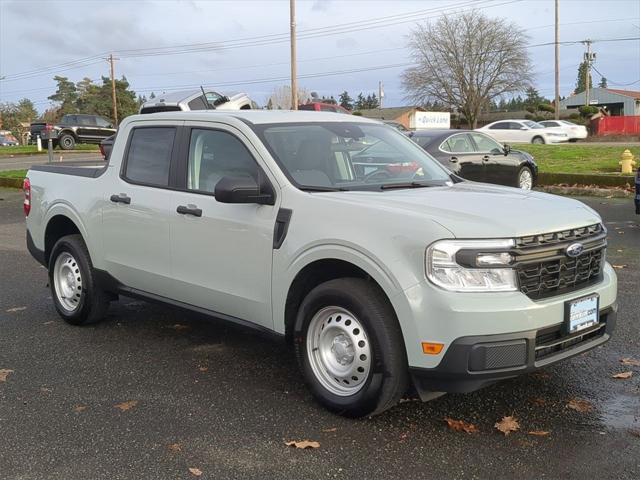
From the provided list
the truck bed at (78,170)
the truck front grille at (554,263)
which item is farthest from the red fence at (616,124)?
the truck front grille at (554,263)

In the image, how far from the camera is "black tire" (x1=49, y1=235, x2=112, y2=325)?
5785 millimetres

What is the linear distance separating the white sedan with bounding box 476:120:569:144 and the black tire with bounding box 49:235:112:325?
29986 millimetres

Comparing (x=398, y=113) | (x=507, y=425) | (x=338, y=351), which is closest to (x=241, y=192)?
(x=338, y=351)

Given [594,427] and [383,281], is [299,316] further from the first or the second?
[594,427]

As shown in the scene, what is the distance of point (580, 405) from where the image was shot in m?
4.12

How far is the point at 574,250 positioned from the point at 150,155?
3163mm

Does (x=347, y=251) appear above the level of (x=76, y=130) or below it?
below

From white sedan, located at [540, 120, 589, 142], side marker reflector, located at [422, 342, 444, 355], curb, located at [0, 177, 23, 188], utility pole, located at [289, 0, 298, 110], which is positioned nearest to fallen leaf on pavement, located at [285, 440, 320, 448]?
side marker reflector, located at [422, 342, 444, 355]

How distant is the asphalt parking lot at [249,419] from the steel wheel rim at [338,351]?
20cm

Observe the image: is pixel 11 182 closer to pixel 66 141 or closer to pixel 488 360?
pixel 66 141

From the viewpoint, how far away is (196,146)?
16.3 feet

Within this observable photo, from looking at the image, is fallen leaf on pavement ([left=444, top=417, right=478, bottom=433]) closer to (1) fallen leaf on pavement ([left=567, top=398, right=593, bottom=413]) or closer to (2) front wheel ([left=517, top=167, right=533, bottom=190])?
(1) fallen leaf on pavement ([left=567, top=398, right=593, bottom=413])

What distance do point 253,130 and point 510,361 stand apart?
2.22 meters

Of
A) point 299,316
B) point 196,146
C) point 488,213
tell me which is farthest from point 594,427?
point 196,146
